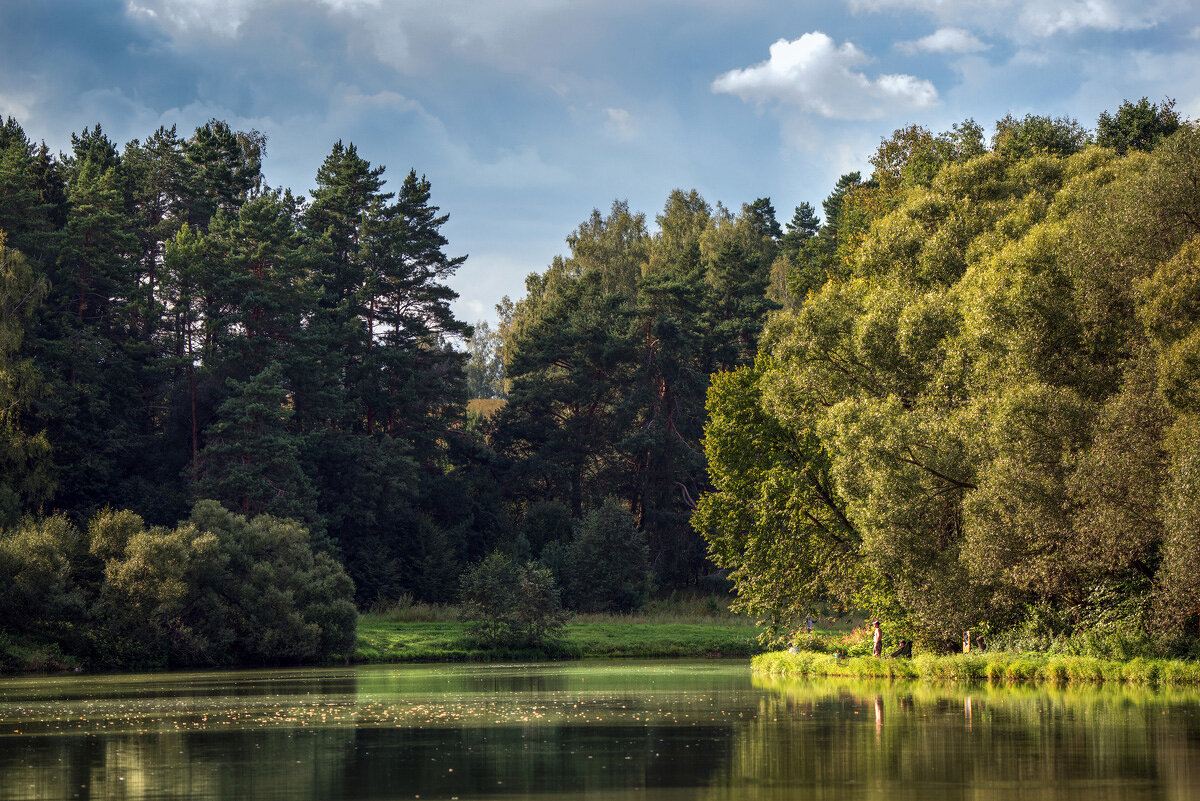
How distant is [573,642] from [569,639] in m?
0.67

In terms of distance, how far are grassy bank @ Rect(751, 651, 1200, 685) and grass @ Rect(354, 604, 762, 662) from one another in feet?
74.0

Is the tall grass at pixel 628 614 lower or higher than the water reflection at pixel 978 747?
lower

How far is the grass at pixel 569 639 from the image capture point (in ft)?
214

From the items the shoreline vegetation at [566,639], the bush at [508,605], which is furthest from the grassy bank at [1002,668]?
the shoreline vegetation at [566,639]

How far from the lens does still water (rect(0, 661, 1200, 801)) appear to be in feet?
49.5

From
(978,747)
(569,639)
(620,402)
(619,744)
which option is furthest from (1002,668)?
(620,402)

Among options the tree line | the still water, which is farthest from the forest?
the still water

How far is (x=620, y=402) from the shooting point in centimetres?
10038

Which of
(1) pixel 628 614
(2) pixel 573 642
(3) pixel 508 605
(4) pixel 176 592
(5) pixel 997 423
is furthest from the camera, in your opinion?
(1) pixel 628 614

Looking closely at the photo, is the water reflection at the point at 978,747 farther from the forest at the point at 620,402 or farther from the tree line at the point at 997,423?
the forest at the point at 620,402

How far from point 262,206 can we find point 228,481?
22310mm

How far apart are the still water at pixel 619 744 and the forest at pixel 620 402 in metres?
6.88

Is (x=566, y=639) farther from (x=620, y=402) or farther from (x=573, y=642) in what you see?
(x=620, y=402)

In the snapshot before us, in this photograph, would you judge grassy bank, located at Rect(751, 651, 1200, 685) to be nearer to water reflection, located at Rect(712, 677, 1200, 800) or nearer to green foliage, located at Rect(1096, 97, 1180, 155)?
water reflection, located at Rect(712, 677, 1200, 800)
